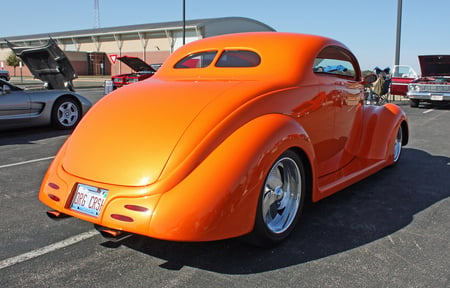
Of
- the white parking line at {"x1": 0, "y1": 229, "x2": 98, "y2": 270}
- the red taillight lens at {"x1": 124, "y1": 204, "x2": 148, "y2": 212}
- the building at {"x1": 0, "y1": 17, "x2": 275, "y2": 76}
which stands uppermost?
the building at {"x1": 0, "y1": 17, "x2": 275, "y2": 76}

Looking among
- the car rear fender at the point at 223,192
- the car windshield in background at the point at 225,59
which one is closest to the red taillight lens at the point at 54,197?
the car rear fender at the point at 223,192

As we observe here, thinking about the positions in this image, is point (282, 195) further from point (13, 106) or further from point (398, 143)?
point (13, 106)

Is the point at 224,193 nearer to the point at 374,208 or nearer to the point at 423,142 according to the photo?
the point at 374,208

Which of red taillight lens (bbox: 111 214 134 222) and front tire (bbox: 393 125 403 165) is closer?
red taillight lens (bbox: 111 214 134 222)

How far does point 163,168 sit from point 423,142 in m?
6.18

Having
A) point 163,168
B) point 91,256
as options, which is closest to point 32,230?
point 91,256

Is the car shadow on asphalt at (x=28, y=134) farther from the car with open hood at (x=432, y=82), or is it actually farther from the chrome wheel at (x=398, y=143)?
the car with open hood at (x=432, y=82)

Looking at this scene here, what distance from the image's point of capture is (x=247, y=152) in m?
2.70

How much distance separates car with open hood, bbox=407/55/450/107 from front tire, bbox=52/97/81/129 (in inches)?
427

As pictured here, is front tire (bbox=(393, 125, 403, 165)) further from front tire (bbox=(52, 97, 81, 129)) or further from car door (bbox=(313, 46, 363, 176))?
front tire (bbox=(52, 97, 81, 129))

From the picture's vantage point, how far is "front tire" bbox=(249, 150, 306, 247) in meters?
2.87

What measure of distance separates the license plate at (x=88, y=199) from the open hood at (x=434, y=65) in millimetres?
13412

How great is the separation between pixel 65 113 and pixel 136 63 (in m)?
7.03

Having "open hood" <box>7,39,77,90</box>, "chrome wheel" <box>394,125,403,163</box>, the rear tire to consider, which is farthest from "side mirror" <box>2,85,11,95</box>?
the rear tire
